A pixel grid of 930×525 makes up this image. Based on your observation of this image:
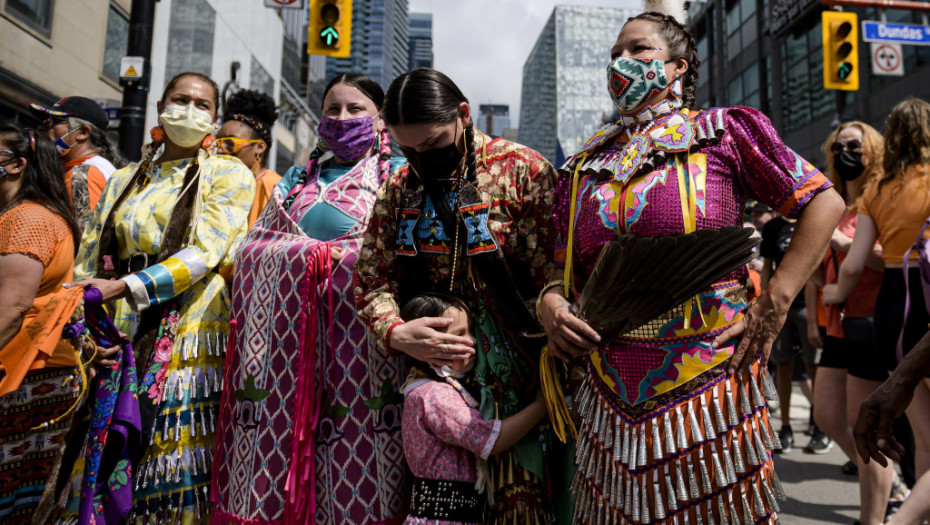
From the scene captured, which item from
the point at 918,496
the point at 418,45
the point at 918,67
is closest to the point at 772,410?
the point at 918,496

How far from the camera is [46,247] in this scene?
2.72 m

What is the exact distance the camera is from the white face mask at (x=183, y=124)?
10.1ft

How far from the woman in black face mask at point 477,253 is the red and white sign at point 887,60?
35.6 ft

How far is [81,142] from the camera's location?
157 inches

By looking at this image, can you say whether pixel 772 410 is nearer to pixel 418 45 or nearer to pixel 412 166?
pixel 412 166

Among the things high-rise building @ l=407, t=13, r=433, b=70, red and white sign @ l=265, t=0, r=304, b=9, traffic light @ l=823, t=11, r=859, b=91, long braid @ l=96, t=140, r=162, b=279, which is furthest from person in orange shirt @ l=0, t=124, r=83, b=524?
high-rise building @ l=407, t=13, r=433, b=70

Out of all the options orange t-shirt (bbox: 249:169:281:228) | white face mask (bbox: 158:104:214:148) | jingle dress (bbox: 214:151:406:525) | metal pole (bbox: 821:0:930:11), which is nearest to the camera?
jingle dress (bbox: 214:151:406:525)

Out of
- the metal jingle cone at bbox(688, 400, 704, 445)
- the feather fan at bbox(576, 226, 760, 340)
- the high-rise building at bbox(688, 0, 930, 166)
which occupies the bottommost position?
the metal jingle cone at bbox(688, 400, 704, 445)

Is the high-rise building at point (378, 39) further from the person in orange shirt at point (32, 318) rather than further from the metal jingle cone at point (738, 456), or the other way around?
the metal jingle cone at point (738, 456)

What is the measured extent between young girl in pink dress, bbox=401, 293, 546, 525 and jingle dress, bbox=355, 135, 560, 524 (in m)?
0.06

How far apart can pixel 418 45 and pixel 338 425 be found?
80.0m

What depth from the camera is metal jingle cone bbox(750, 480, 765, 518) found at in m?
1.62

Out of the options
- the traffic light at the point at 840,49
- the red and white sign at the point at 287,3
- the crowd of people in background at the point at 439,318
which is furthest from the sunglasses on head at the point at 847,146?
the traffic light at the point at 840,49

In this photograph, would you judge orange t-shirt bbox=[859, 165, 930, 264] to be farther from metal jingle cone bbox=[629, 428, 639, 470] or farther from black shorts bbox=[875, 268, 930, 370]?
metal jingle cone bbox=[629, 428, 639, 470]
